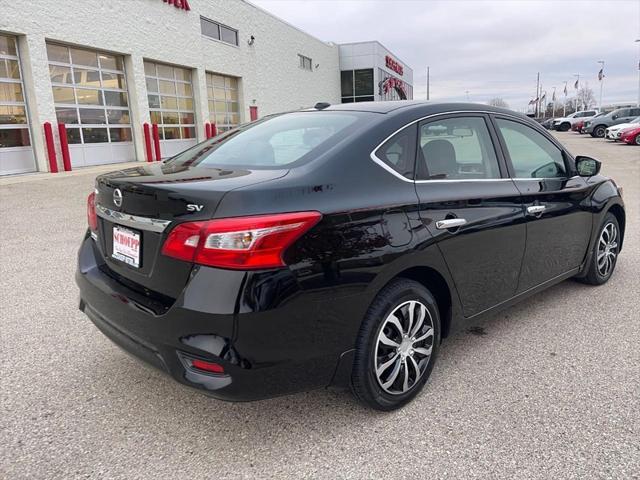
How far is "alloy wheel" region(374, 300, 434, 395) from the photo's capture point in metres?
2.49

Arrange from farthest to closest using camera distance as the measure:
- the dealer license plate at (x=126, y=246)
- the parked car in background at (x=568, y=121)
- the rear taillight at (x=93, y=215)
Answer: the parked car in background at (x=568, y=121) < the rear taillight at (x=93, y=215) < the dealer license plate at (x=126, y=246)

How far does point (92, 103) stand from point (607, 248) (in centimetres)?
1496

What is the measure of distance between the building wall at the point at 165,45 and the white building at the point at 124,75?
0.03 meters

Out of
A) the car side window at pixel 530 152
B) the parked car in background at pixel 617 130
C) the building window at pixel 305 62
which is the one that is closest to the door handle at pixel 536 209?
the car side window at pixel 530 152

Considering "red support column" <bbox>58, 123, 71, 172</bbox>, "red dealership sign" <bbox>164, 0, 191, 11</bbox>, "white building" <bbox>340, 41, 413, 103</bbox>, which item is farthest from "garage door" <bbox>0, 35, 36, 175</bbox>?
"white building" <bbox>340, 41, 413, 103</bbox>

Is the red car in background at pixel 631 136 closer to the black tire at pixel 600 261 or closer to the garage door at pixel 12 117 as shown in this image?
the black tire at pixel 600 261

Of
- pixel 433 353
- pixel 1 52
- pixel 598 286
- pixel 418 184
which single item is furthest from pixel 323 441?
pixel 1 52

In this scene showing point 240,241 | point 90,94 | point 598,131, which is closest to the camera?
point 240,241

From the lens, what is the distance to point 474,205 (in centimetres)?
291

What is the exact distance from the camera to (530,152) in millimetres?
3604

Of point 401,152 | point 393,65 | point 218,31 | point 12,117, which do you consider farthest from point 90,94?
point 393,65

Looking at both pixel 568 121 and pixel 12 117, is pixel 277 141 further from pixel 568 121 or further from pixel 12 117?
pixel 568 121

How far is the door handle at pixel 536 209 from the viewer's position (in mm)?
3324

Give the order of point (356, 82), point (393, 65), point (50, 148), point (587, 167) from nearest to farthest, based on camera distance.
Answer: point (587, 167) → point (50, 148) → point (356, 82) → point (393, 65)
